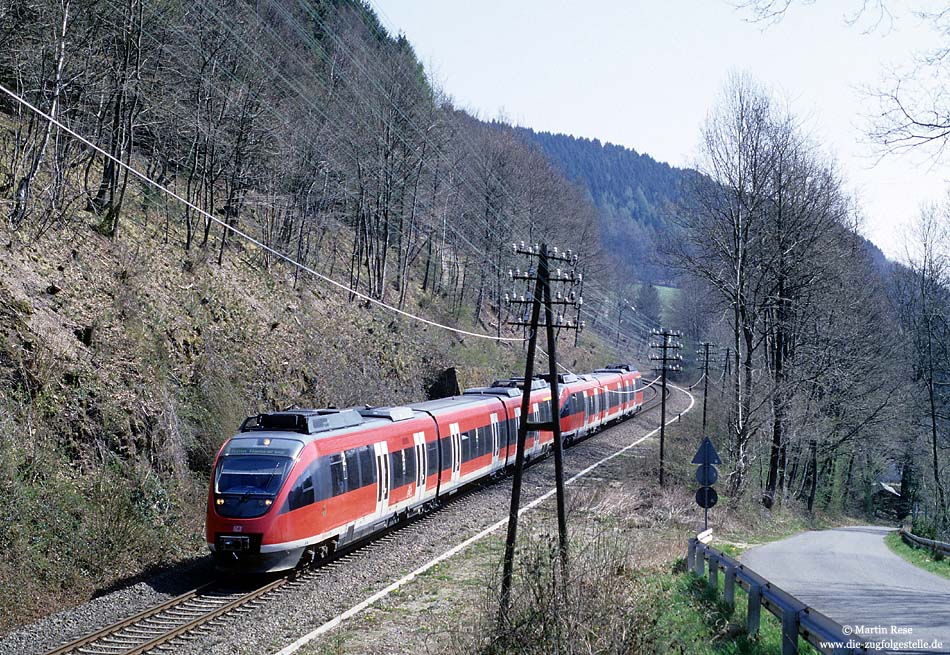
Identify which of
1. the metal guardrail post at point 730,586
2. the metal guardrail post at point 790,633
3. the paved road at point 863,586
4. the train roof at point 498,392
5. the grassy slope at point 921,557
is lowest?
the grassy slope at point 921,557

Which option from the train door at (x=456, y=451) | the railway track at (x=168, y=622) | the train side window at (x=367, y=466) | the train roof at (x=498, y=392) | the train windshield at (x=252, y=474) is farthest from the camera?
the train roof at (x=498, y=392)

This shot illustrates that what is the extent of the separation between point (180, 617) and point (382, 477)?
5.96 metres

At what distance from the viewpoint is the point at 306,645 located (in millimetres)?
10914

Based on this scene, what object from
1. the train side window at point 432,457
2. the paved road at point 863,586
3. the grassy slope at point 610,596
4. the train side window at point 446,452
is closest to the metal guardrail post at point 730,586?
the grassy slope at point 610,596

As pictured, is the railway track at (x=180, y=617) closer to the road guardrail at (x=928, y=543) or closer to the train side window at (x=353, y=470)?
the train side window at (x=353, y=470)

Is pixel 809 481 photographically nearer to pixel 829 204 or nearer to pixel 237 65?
pixel 829 204

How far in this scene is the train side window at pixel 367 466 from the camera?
53.7ft

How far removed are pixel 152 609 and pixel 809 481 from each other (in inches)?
1381

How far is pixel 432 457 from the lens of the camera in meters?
20.0

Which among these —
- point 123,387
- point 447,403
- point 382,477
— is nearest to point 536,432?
point 447,403

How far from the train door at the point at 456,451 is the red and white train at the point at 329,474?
27 mm

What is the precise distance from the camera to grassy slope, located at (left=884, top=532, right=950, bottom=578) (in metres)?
18.8

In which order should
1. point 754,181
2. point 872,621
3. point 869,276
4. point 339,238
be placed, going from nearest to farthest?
point 872,621 < point 754,181 < point 869,276 < point 339,238

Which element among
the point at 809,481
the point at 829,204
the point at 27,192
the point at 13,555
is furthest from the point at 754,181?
the point at 13,555
